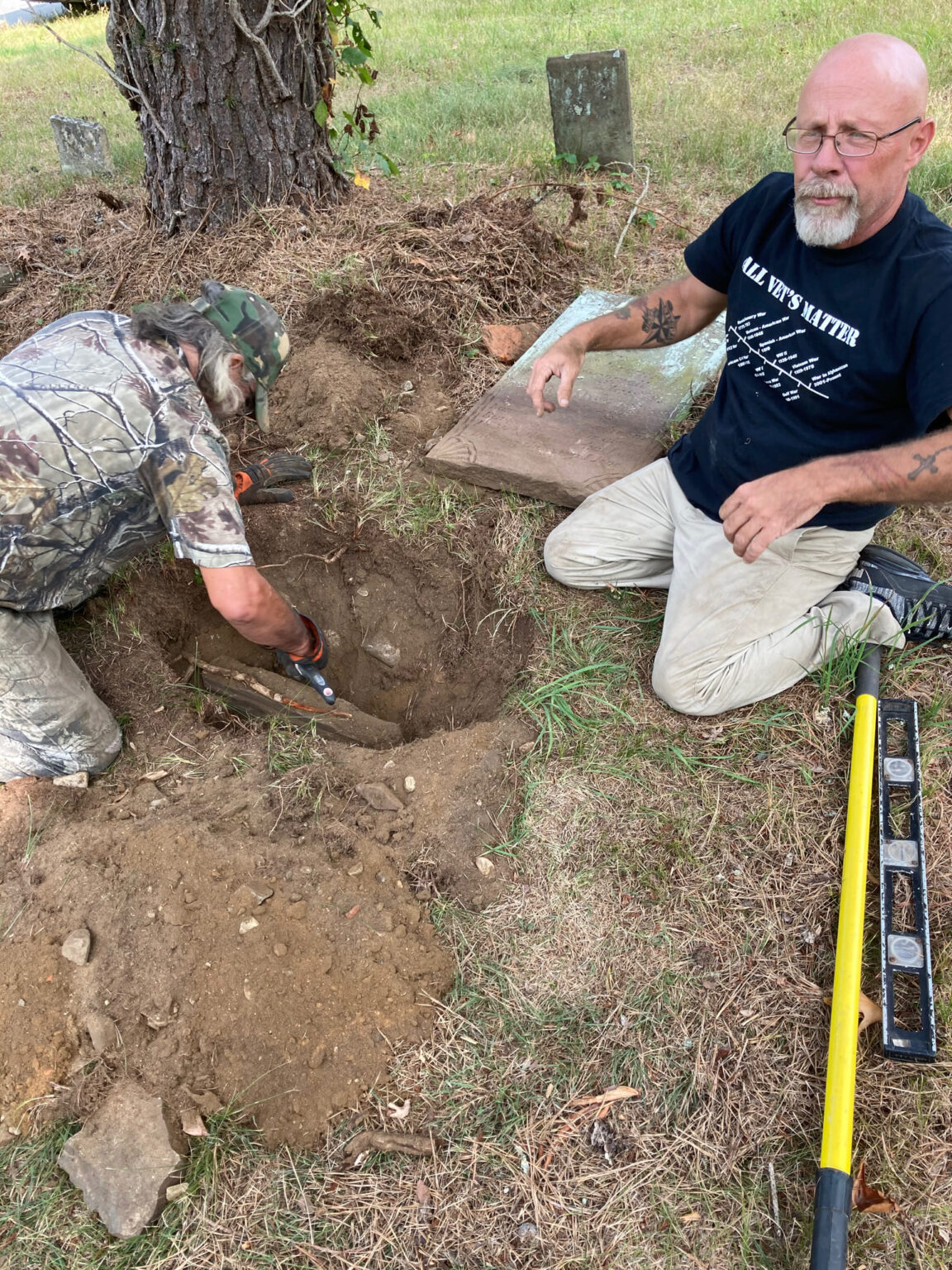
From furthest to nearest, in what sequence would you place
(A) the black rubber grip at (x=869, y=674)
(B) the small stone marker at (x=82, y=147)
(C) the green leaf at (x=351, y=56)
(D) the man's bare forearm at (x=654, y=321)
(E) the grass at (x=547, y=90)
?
(B) the small stone marker at (x=82, y=147) → (E) the grass at (x=547, y=90) → (C) the green leaf at (x=351, y=56) → (D) the man's bare forearm at (x=654, y=321) → (A) the black rubber grip at (x=869, y=674)

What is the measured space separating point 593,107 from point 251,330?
3.10m

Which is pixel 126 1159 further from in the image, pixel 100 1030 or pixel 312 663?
pixel 312 663

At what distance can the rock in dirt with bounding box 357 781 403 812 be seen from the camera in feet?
7.60

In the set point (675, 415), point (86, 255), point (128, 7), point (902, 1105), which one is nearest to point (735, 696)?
point (902, 1105)

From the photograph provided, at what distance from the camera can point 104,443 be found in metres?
2.26

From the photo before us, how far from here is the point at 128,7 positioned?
11.3ft

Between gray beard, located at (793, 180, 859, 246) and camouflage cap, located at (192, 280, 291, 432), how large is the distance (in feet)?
4.65

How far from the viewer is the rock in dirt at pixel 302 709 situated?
274 centimetres

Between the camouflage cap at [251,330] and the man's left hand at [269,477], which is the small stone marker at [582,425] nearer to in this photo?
the man's left hand at [269,477]

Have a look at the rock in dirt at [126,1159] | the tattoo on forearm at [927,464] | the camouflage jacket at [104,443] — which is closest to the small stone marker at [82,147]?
the camouflage jacket at [104,443]

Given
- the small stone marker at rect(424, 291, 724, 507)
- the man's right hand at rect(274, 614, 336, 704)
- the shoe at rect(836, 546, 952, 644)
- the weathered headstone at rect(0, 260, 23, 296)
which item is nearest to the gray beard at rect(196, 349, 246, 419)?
the man's right hand at rect(274, 614, 336, 704)

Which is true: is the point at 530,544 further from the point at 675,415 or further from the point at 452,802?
the point at 452,802

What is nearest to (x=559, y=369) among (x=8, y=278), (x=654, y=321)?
(x=654, y=321)

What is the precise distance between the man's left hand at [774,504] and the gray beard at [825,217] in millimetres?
542
